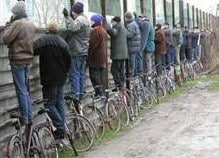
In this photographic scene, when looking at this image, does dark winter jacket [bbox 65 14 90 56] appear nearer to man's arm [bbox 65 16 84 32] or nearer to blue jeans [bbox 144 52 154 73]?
man's arm [bbox 65 16 84 32]

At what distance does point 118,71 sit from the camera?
47.2 feet

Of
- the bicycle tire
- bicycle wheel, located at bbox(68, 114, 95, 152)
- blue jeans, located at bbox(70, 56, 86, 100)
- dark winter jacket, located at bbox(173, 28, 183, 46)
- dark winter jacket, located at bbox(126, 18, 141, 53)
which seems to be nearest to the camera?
bicycle wheel, located at bbox(68, 114, 95, 152)

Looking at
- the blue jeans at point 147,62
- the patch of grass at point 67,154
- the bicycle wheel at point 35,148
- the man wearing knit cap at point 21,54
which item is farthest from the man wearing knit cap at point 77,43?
the blue jeans at point 147,62

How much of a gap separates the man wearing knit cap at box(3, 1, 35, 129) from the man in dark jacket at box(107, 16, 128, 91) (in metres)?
5.42

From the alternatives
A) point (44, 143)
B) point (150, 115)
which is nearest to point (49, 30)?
point (44, 143)

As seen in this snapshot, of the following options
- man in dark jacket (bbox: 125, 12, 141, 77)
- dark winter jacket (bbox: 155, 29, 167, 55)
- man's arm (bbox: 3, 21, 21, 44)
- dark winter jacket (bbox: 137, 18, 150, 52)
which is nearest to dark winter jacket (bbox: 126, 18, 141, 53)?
man in dark jacket (bbox: 125, 12, 141, 77)

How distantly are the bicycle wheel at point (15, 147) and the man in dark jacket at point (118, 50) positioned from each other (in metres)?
5.98

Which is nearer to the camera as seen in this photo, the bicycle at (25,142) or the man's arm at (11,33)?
the bicycle at (25,142)

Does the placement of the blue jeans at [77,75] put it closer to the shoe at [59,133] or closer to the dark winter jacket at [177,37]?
the shoe at [59,133]

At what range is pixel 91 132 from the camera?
10.6 meters

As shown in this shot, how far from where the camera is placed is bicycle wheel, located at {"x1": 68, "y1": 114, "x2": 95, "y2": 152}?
10523mm

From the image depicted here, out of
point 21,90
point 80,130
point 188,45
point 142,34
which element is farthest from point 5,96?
point 188,45

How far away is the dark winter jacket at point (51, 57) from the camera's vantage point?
9.48 meters

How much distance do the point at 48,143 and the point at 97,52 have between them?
369 cm
